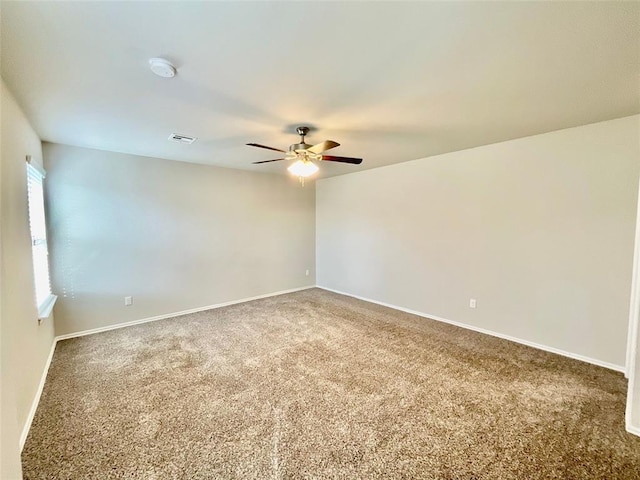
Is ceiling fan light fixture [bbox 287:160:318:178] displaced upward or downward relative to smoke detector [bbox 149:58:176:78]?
downward

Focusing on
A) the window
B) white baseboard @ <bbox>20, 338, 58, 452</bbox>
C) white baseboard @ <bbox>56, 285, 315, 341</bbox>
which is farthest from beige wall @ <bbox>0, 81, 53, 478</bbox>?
white baseboard @ <bbox>56, 285, 315, 341</bbox>

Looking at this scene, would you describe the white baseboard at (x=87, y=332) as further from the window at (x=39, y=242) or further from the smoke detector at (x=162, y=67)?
the smoke detector at (x=162, y=67)

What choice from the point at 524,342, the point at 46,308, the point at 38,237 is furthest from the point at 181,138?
the point at 524,342

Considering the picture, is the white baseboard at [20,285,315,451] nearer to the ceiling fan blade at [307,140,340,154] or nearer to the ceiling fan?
the ceiling fan

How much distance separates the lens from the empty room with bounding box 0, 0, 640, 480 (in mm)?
1543

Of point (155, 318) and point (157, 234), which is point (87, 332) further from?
point (157, 234)

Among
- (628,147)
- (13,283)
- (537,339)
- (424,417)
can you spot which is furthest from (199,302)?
(628,147)

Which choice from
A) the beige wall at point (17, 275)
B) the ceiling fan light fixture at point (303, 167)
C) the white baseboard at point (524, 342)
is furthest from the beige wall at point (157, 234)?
the white baseboard at point (524, 342)

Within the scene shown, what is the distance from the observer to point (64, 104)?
2299 mm

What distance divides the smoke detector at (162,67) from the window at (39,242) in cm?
181

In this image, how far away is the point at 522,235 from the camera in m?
3.33

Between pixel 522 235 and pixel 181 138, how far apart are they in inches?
165

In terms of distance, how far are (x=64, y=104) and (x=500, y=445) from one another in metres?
4.16

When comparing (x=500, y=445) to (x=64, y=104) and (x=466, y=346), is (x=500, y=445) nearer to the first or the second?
(x=466, y=346)
